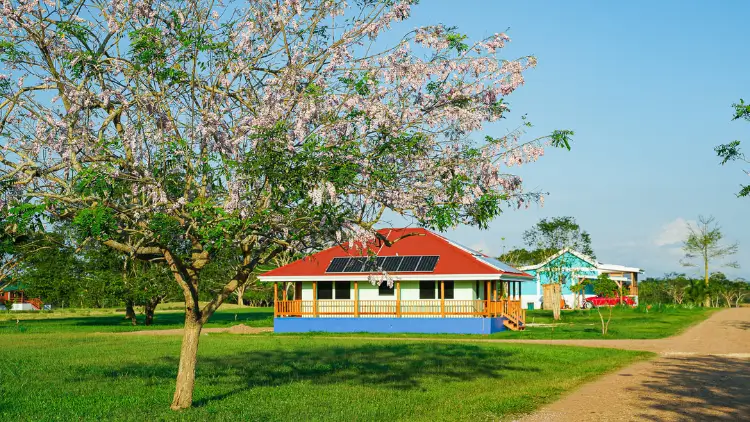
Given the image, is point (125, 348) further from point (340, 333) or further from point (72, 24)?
point (72, 24)

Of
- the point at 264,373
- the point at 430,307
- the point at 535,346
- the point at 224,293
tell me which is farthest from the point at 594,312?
the point at 224,293

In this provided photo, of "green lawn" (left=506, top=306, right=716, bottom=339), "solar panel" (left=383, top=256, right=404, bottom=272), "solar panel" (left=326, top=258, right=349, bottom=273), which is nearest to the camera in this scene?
"green lawn" (left=506, top=306, right=716, bottom=339)

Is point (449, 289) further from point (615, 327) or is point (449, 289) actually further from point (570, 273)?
point (570, 273)

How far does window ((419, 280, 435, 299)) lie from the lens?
135 ft

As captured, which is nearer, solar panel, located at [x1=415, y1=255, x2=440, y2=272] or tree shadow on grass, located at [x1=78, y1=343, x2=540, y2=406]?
tree shadow on grass, located at [x1=78, y1=343, x2=540, y2=406]

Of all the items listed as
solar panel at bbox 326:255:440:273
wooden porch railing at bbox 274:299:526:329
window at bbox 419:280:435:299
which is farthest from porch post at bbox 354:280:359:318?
window at bbox 419:280:435:299

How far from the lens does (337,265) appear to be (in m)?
42.7

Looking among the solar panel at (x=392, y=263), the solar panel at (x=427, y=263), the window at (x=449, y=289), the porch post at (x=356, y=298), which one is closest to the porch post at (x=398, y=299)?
the solar panel at (x=392, y=263)

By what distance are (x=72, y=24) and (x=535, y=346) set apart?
68.4ft

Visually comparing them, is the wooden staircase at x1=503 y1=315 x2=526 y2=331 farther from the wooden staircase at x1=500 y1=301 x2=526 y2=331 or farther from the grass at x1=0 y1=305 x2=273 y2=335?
the grass at x1=0 y1=305 x2=273 y2=335

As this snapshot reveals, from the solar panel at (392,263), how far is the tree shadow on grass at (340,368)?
13.3 m

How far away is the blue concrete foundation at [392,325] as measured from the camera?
38688 millimetres

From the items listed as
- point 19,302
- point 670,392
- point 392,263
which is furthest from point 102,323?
point 19,302

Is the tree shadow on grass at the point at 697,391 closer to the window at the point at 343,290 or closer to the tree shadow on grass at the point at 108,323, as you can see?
the window at the point at 343,290
